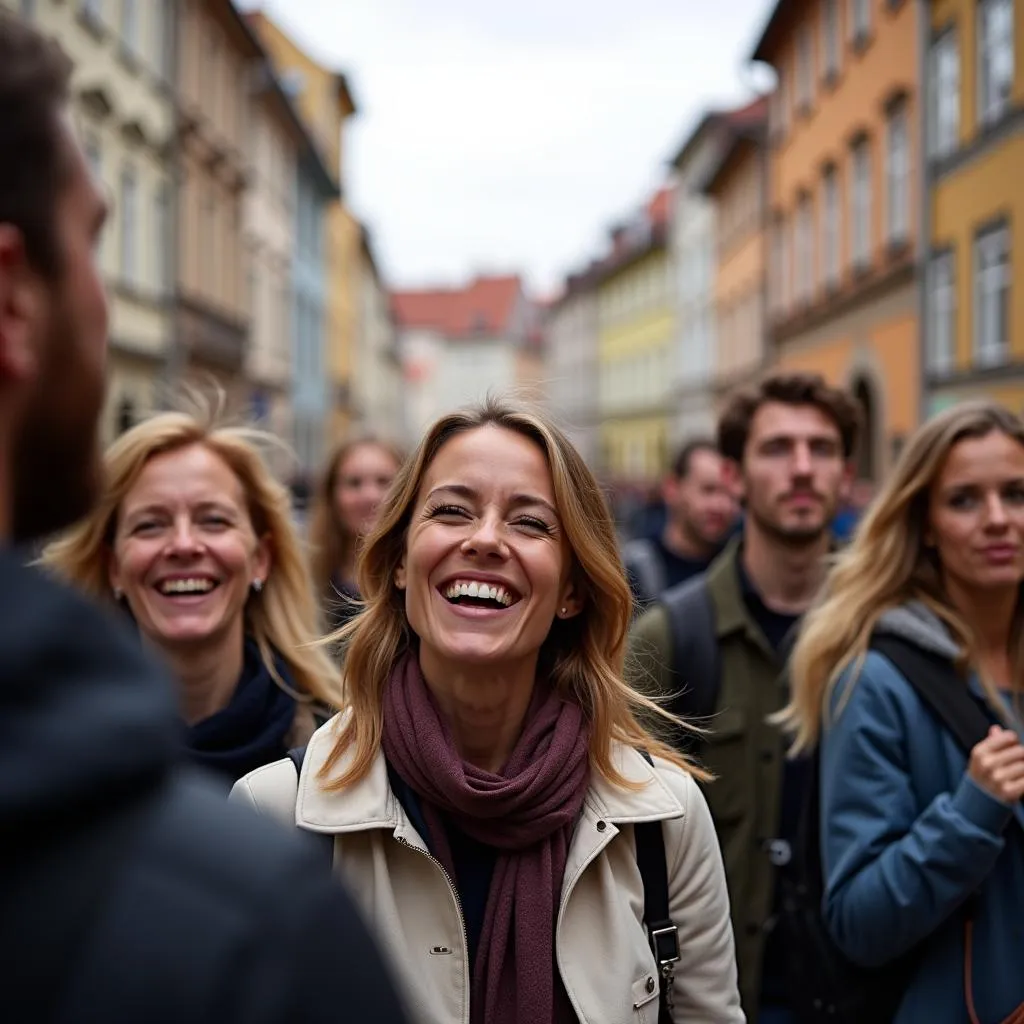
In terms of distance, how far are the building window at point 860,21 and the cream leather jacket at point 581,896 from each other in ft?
73.9

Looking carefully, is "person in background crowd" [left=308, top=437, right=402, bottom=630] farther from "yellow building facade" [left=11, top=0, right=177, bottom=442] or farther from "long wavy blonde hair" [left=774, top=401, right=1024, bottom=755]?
"yellow building facade" [left=11, top=0, right=177, bottom=442]

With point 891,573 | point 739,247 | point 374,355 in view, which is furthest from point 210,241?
point 374,355

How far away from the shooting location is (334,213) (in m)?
50.9

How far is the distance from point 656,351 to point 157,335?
4135cm

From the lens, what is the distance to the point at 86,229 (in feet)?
4.17

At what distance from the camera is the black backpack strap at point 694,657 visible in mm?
4246

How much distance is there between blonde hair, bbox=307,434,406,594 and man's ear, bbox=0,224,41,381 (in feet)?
17.2

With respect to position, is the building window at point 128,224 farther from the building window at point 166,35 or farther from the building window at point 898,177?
the building window at point 898,177

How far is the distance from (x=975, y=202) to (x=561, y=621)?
16.4m

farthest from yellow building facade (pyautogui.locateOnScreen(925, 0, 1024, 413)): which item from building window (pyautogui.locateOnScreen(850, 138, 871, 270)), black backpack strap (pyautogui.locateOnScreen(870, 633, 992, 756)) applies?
black backpack strap (pyautogui.locateOnScreen(870, 633, 992, 756))

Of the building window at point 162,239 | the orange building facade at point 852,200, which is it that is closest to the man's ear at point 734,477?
the orange building facade at point 852,200

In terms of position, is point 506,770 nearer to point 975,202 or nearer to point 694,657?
point 694,657

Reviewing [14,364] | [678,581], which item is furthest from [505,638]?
[678,581]

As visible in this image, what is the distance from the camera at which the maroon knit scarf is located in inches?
98.2
